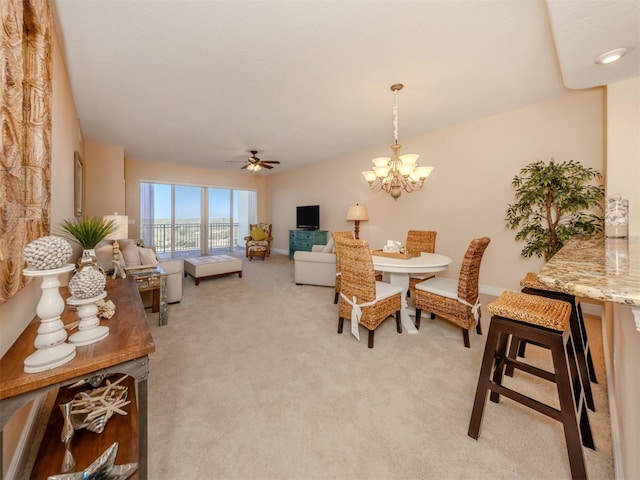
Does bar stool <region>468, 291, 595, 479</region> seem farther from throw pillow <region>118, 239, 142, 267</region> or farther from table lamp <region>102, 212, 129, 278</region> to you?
throw pillow <region>118, 239, 142, 267</region>

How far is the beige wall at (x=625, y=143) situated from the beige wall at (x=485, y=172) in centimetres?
64

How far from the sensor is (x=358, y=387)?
1.70m

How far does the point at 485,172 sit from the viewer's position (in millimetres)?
3656

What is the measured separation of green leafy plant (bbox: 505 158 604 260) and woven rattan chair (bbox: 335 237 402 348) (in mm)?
2220

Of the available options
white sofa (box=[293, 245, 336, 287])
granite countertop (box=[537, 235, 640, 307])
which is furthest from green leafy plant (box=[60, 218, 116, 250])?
white sofa (box=[293, 245, 336, 287])

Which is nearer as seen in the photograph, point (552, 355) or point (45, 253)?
point (45, 253)

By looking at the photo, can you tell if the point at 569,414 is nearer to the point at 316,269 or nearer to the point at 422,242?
the point at 422,242

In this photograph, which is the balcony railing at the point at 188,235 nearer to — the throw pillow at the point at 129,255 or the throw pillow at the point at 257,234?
the throw pillow at the point at 257,234

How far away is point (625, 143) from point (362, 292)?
279 centimetres

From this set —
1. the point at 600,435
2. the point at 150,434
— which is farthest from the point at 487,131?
the point at 150,434

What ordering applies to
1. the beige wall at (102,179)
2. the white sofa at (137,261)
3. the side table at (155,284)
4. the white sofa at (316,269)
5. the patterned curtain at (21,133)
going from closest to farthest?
1. the patterned curtain at (21,133)
2. the side table at (155,284)
3. the white sofa at (137,261)
4. the white sofa at (316,269)
5. the beige wall at (102,179)

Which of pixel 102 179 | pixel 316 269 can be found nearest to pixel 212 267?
pixel 316 269

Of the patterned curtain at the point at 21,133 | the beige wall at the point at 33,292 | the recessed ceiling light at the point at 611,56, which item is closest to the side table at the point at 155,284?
the beige wall at the point at 33,292

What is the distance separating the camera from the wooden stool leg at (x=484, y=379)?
4.05 ft
